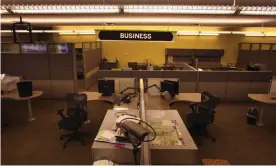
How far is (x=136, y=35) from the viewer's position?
3.70 m

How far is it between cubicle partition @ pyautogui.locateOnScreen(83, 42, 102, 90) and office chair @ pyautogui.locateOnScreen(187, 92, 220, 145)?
14.8 feet

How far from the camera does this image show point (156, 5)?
3.71m

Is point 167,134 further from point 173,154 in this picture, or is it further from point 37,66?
point 37,66

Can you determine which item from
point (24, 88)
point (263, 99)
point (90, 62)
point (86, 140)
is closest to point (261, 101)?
point (263, 99)

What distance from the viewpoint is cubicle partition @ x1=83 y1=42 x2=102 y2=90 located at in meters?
7.50

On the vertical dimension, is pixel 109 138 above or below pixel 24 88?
below

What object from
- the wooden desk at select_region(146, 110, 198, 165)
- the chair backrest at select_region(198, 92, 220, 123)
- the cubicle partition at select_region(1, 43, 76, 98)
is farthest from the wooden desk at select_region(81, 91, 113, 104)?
the cubicle partition at select_region(1, 43, 76, 98)

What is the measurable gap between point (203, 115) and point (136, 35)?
2.09 metres

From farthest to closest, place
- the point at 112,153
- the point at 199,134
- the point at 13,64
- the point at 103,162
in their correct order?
the point at 13,64 < the point at 199,134 < the point at 112,153 < the point at 103,162

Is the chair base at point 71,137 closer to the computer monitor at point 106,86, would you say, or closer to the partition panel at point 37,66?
the computer monitor at point 106,86

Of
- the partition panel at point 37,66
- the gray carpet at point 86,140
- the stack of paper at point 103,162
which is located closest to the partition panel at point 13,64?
the partition panel at point 37,66

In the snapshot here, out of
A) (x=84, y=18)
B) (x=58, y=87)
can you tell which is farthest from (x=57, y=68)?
(x=84, y=18)

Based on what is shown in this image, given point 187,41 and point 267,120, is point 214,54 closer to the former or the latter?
point 187,41

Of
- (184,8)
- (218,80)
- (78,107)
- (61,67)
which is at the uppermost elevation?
(184,8)
